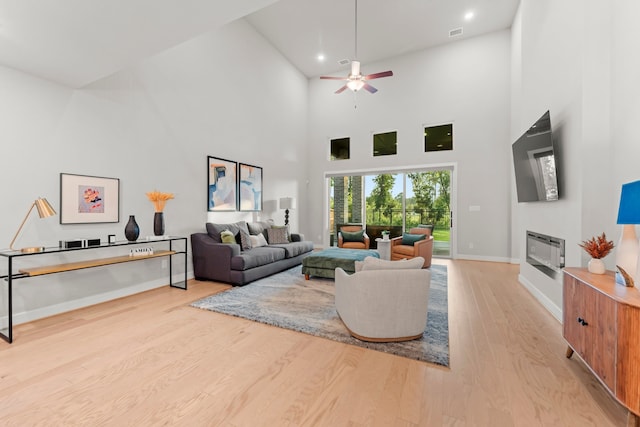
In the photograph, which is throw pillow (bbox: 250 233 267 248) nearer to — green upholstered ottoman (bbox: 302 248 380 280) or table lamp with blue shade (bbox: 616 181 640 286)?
green upholstered ottoman (bbox: 302 248 380 280)

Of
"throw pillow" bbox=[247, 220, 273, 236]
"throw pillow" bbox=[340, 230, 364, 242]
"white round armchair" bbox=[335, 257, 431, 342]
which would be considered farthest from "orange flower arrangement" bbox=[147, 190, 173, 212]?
"throw pillow" bbox=[340, 230, 364, 242]

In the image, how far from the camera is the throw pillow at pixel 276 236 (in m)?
5.84

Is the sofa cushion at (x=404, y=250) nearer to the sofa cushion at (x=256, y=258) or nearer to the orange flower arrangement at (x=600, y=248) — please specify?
the sofa cushion at (x=256, y=258)

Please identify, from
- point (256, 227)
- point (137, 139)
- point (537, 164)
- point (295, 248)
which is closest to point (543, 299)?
point (537, 164)

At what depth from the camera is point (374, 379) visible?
6.42 feet

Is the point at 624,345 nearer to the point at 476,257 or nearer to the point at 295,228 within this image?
the point at 476,257

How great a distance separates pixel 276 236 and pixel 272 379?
4.04m

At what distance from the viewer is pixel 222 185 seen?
5477 mm

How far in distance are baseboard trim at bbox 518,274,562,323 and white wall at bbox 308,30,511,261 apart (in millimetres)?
2452

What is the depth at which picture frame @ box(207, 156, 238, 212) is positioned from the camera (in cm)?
523

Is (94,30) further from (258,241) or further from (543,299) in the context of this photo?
(543,299)

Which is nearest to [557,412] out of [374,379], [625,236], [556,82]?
[374,379]

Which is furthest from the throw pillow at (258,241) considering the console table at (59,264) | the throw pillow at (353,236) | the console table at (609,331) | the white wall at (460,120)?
the console table at (609,331)

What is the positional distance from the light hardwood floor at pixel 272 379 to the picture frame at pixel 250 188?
3.38 meters
